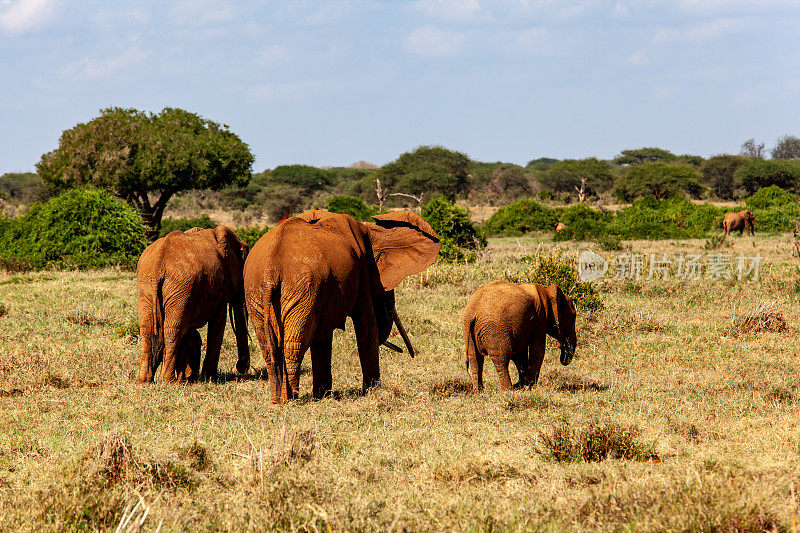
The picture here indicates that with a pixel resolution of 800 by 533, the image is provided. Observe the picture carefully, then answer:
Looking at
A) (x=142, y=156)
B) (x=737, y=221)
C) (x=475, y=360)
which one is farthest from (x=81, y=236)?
(x=737, y=221)

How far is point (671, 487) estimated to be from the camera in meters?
4.50

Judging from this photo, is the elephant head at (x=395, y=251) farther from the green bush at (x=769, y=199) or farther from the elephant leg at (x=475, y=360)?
the green bush at (x=769, y=199)

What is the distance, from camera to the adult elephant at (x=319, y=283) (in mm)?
7230

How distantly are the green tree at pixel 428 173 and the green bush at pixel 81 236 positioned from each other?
107 feet

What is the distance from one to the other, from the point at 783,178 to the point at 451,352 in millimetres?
57329

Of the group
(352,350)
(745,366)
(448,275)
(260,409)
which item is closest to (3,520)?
(260,409)

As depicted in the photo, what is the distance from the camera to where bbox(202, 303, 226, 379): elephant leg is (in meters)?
9.57

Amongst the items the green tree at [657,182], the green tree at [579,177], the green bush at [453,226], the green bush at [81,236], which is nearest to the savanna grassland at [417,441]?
the green bush at [81,236]

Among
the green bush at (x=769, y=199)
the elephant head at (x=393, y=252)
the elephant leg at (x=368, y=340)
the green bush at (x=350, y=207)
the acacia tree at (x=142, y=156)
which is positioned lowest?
the elephant leg at (x=368, y=340)

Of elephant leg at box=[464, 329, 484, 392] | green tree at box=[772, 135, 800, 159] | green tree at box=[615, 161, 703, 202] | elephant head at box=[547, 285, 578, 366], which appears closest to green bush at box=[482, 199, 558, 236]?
green tree at box=[615, 161, 703, 202]

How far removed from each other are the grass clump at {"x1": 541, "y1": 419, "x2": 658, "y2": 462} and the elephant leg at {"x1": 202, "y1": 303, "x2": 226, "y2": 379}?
5.10m

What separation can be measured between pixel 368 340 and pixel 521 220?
29.8 meters

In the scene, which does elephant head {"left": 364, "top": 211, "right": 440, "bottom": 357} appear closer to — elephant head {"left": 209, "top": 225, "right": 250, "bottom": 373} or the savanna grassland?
the savanna grassland

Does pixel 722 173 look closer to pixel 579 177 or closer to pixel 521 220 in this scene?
pixel 579 177
